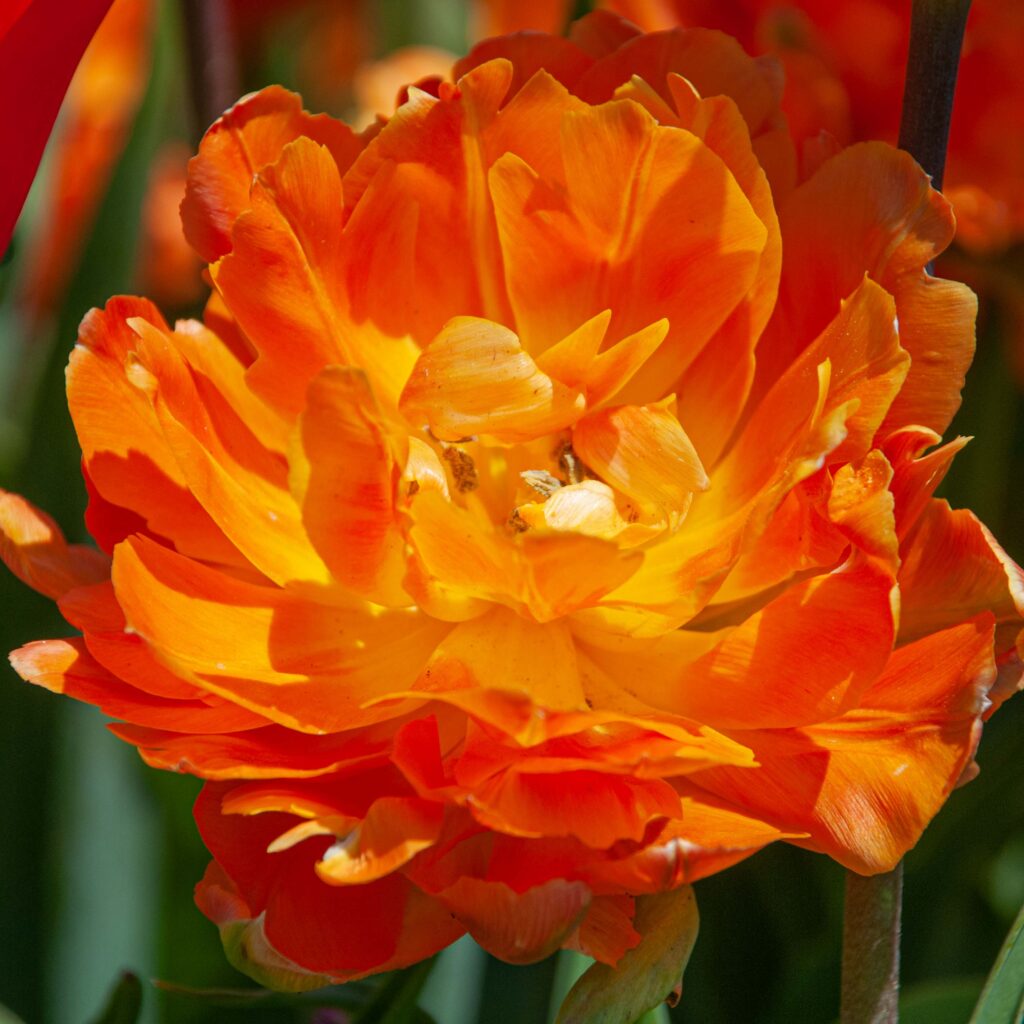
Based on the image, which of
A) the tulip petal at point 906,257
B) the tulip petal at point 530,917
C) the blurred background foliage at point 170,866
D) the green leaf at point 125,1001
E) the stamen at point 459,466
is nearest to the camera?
the tulip petal at point 530,917

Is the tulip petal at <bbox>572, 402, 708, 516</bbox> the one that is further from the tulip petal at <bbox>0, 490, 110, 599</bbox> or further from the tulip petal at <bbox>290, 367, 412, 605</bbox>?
the tulip petal at <bbox>0, 490, 110, 599</bbox>

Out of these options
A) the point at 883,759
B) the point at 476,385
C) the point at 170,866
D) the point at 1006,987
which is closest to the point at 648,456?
the point at 476,385

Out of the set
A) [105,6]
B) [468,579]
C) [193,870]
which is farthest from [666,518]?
[193,870]

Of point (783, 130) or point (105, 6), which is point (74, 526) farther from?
point (783, 130)

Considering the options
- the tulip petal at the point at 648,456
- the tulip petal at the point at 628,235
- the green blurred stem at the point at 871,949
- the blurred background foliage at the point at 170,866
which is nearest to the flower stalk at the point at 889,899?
the green blurred stem at the point at 871,949

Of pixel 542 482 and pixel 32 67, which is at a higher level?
pixel 32 67

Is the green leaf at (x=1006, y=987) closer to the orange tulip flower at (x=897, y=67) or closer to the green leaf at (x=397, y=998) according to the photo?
the green leaf at (x=397, y=998)

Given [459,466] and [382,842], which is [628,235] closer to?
[459,466]
